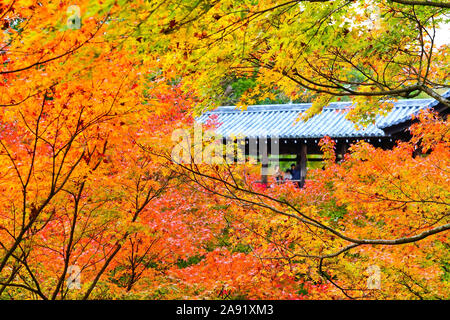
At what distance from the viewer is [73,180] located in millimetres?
4727

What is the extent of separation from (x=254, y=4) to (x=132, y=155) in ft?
10.6

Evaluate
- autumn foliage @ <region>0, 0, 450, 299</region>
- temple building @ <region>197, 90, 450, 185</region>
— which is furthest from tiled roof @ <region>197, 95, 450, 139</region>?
autumn foliage @ <region>0, 0, 450, 299</region>

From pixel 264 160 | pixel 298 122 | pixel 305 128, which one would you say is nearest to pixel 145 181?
pixel 264 160

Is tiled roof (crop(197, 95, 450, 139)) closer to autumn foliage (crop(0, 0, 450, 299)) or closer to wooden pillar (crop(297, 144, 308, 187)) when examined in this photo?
wooden pillar (crop(297, 144, 308, 187))

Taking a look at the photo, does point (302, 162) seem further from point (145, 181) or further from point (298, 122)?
point (145, 181)

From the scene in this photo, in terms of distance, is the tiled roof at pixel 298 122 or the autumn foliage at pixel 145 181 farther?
the tiled roof at pixel 298 122

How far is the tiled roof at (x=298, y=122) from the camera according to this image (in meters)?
14.4

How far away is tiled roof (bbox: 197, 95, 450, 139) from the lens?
14.4 m

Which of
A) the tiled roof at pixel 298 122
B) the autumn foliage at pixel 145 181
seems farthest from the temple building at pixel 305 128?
the autumn foliage at pixel 145 181

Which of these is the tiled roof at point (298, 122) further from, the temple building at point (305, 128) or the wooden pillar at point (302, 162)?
the wooden pillar at point (302, 162)

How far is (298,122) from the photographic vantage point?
16.6 m

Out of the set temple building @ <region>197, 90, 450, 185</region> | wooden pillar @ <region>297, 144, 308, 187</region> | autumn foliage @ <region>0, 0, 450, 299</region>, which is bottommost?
autumn foliage @ <region>0, 0, 450, 299</region>

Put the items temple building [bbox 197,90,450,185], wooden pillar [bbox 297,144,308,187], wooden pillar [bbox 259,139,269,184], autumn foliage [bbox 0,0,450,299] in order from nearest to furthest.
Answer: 1. autumn foliage [bbox 0,0,450,299]
2. temple building [bbox 197,90,450,185]
3. wooden pillar [bbox 297,144,308,187]
4. wooden pillar [bbox 259,139,269,184]
